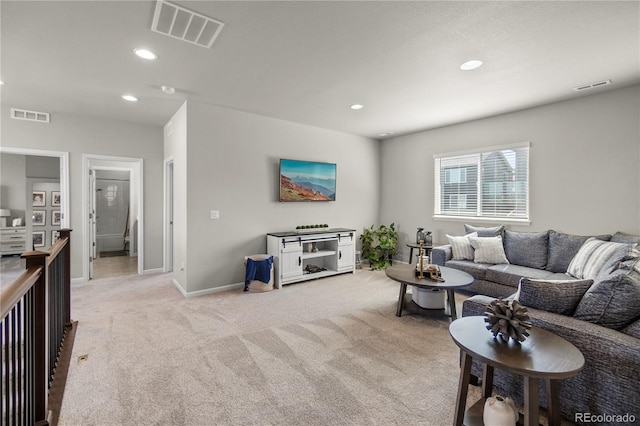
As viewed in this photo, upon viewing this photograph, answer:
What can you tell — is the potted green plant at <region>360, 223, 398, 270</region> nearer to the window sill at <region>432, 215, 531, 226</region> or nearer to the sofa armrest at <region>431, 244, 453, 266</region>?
the window sill at <region>432, 215, 531, 226</region>

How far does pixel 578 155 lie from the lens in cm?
394

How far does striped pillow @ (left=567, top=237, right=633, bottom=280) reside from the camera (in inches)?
119

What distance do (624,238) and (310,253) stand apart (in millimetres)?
3931

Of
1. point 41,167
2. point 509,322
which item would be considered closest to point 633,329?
point 509,322

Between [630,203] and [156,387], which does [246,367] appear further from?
[630,203]

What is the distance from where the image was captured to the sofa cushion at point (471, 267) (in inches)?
156

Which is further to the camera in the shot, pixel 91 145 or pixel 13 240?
pixel 13 240

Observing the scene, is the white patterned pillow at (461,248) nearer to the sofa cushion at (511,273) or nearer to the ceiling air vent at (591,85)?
the sofa cushion at (511,273)

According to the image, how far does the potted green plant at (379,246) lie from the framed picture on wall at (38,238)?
6.96 meters

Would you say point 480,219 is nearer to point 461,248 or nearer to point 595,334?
point 461,248

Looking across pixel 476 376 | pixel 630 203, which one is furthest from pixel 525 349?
pixel 630 203

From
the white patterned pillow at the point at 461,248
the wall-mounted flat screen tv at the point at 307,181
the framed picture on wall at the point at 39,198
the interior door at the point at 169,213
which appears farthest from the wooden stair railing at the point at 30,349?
the framed picture on wall at the point at 39,198

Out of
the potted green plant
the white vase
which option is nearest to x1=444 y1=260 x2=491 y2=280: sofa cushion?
the potted green plant

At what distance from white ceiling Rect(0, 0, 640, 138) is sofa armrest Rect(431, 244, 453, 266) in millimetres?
2071
